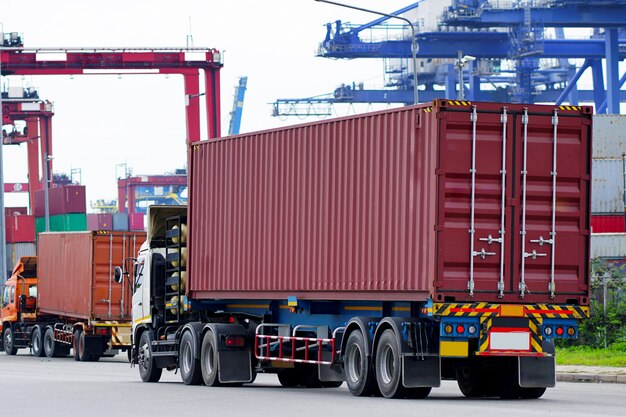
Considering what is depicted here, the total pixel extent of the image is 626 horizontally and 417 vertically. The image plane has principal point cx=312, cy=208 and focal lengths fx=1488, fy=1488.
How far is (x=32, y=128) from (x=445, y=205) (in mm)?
90299

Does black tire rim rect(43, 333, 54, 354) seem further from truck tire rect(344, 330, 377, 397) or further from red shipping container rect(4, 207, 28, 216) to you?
red shipping container rect(4, 207, 28, 216)

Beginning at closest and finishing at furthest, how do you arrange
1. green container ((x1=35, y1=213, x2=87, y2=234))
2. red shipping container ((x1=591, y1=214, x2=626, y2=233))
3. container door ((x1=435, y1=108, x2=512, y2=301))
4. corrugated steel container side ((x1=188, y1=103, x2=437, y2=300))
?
container door ((x1=435, y1=108, x2=512, y2=301)), corrugated steel container side ((x1=188, y1=103, x2=437, y2=300)), red shipping container ((x1=591, y1=214, x2=626, y2=233)), green container ((x1=35, y1=213, x2=87, y2=234))

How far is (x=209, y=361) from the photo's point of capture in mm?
22734

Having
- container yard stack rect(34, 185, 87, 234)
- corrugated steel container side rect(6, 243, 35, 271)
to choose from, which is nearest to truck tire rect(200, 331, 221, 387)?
container yard stack rect(34, 185, 87, 234)

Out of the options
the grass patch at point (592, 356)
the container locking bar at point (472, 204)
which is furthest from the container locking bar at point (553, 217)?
the grass patch at point (592, 356)

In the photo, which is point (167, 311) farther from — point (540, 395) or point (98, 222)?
point (98, 222)

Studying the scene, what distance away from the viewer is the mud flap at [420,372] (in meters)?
18.0

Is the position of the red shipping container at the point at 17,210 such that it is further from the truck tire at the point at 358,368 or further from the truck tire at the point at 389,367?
the truck tire at the point at 389,367

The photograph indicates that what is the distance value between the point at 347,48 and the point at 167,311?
243 ft

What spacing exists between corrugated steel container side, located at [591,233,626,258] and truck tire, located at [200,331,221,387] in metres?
24.3

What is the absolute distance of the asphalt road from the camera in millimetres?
16422

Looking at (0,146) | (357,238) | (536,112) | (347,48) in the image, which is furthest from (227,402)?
(347,48)

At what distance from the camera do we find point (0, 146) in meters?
50.8

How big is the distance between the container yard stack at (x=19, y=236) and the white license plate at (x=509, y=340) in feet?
223
